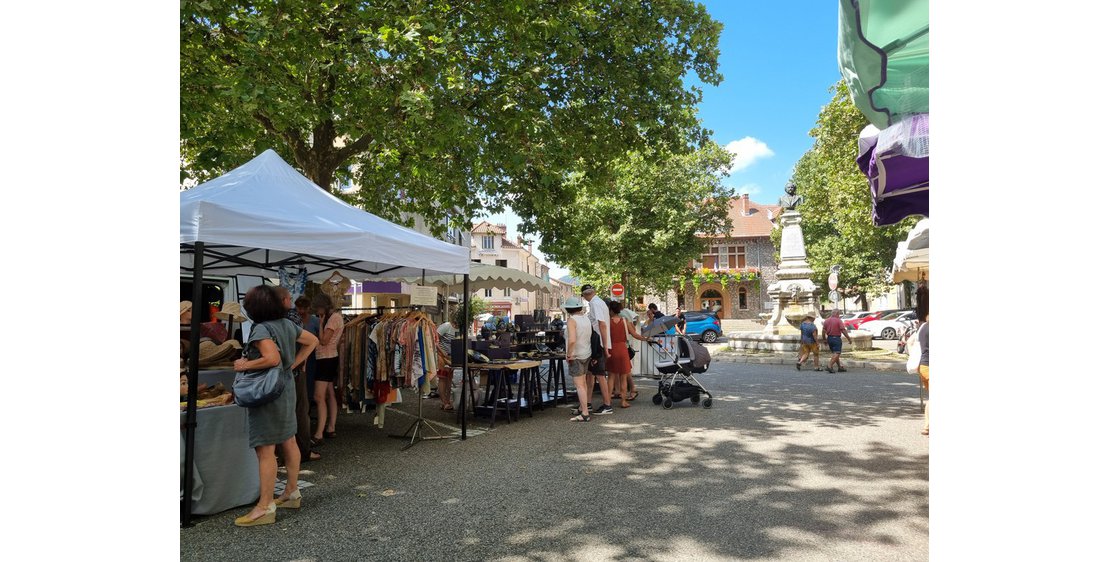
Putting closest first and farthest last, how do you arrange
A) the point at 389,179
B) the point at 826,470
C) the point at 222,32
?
the point at 826,470 → the point at 222,32 → the point at 389,179

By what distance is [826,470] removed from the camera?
5445mm

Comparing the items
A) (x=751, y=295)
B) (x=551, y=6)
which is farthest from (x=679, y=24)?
(x=751, y=295)

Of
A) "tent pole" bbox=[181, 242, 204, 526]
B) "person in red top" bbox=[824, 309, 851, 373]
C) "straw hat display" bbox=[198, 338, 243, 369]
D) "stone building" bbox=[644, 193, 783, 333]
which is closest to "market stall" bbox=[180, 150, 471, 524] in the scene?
"tent pole" bbox=[181, 242, 204, 526]

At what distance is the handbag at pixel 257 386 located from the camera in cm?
414

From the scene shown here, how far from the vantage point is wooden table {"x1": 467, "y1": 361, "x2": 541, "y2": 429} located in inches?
310

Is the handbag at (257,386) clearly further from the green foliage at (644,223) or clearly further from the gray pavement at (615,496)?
the green foliage at (644,223)

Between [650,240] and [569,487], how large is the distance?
25491 millimetres

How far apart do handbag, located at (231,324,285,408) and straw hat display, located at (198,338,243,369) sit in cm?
197

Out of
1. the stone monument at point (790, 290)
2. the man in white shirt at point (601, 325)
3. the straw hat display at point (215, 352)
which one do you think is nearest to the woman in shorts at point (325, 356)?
the straw hat display at point (215, 352)

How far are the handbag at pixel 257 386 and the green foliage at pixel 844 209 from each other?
8905 millimetres

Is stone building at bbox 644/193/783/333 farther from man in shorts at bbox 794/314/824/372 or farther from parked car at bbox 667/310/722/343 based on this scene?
man in shorts at bbox 794/314/824/372

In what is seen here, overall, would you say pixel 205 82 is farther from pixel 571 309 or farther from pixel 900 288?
pixel 900 288

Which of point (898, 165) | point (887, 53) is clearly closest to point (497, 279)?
point (898, 165)

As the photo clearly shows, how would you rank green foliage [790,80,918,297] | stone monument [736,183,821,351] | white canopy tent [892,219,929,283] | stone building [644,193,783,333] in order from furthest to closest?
1. stone building [644,193,783,333]
2. stone monument [736,183,821,351]
3. green foliage [790,80,918,297]
4. white canopy tent [892,219,929,283]
